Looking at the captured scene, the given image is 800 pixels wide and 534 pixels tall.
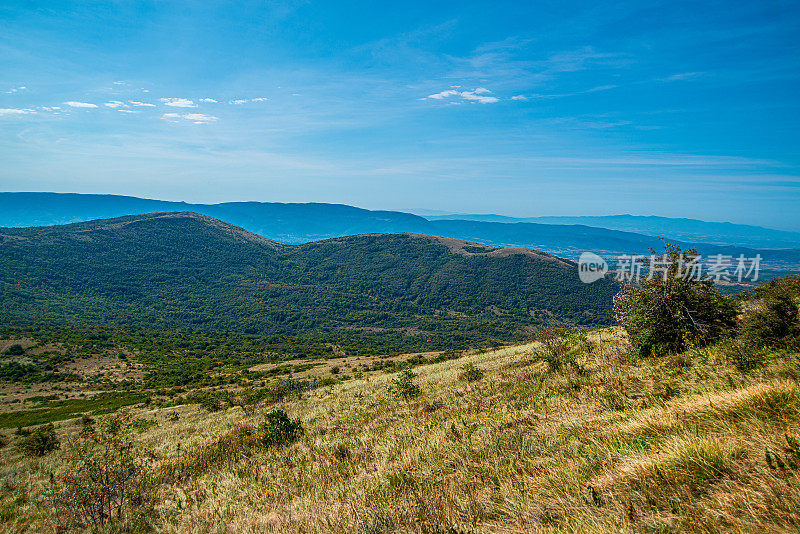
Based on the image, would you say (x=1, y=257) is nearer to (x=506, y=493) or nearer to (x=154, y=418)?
(x=154, y=418)

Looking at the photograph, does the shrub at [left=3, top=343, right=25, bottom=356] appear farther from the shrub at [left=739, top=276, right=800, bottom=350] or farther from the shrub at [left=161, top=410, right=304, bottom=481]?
the shrub at [left=739, top=276, right=800, bottom=350]

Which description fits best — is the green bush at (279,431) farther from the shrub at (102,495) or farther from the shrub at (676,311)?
the shrub at (676,311)

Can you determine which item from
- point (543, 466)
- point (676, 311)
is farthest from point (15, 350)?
point (676, 311)

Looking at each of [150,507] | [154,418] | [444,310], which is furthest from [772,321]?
[444,310]

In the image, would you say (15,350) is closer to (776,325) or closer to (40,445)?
(40,445)

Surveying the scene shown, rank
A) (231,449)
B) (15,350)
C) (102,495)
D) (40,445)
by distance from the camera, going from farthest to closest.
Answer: (15,350) < (40,445) < (231,449) < (102,495)

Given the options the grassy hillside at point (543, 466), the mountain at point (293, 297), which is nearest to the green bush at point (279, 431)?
the grassy hillside at point (543, 466)
